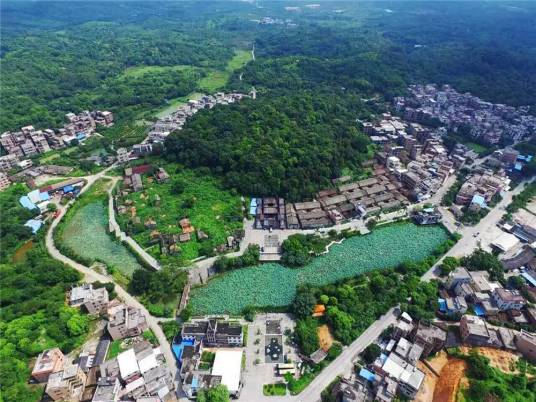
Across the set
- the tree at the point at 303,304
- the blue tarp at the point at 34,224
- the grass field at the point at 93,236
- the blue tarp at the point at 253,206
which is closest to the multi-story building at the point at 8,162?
the grass field at the point at 93,236

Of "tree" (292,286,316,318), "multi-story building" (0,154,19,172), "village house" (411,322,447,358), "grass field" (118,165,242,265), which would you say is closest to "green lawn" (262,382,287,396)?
"tree" (292,286,316,318)

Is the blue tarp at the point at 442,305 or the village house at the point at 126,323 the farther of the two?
the blue tarp at the point at 442,305

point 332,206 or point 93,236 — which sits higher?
point 332,206

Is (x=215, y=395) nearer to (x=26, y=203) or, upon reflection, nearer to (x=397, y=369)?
(x=397, y=369)

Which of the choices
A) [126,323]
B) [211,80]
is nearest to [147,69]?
[211,80]

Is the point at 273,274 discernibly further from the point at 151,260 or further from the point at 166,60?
the point at 166,60

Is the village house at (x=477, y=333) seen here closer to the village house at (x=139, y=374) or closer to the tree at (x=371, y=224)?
the tree at (x=371, y=224)

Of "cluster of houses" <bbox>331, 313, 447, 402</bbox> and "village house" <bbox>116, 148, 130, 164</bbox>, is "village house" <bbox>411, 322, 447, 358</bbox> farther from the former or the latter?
"village house" <bbox>116, 148, 130, 164</bbox>
